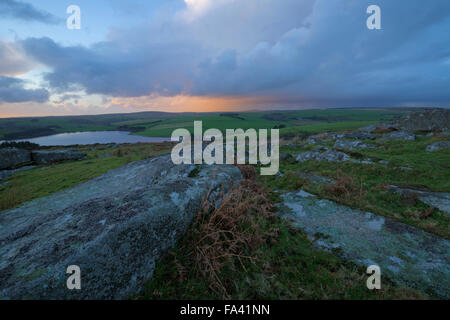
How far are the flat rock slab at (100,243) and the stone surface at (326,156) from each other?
11793mm

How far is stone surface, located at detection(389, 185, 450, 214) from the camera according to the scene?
21.6 ft

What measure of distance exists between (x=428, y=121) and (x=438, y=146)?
14351mm

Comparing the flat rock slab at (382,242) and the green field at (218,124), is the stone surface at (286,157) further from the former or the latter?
the green field at (218,124)

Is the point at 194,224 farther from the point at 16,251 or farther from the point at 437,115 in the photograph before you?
the point at 437,115

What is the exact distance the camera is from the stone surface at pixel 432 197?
6.59 m

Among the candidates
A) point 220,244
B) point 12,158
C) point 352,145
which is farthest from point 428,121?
point 12,158

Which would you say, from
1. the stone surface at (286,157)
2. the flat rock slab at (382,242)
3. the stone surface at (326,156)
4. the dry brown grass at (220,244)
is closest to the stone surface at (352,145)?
the stone surface at (326,156)

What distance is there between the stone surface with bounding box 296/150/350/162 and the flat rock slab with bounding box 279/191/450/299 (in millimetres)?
7662

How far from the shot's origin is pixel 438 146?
1495 centimetres

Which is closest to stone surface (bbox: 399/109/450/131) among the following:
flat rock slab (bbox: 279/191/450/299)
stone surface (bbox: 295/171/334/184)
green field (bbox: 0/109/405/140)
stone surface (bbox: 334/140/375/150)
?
stone surface (bbox: 334/140/375/150)

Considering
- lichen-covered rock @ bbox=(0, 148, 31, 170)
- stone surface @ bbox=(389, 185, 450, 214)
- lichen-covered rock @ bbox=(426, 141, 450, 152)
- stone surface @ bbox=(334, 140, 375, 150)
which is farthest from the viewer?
stone surface @ bbox=(334, 140, 375, 150)

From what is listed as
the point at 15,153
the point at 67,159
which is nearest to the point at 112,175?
the point at 67,159

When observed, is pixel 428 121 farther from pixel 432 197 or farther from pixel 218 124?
pixel 218 124

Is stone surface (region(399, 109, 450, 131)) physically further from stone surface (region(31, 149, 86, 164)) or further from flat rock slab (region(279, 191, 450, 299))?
stone surface (region(31, 149, 86, 164))
